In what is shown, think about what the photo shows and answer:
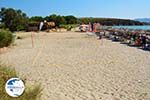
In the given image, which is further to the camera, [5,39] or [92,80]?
[5,39]

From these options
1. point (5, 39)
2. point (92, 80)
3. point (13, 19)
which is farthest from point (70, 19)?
point (92, 80)

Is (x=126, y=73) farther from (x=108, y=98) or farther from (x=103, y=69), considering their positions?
(x=108, y=98)

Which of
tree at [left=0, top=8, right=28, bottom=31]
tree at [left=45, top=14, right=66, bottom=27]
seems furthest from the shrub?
tree at [left=45, top=14, right=66, bottom=27]

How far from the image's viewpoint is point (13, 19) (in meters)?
69.6

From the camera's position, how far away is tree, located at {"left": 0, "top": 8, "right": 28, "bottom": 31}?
69.1 meters

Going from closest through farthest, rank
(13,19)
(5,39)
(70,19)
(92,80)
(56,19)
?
(92,80), (5,39), (13,19), (56,19), (70,19)

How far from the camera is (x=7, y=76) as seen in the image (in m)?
6.49

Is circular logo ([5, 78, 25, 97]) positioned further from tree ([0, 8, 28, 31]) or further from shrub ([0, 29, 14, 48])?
tree ([0, 8, 28, 31])

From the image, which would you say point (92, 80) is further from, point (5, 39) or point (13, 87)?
point (5, 39)

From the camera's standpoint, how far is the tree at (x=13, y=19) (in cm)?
6906

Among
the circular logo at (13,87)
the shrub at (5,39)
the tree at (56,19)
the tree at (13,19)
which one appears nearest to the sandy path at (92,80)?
the circular logo at (13,87)

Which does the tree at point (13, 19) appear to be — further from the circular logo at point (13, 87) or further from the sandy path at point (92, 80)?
the circular logo at point (13, 87)

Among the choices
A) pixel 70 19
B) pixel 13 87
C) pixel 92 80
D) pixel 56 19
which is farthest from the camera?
pixel 70 19

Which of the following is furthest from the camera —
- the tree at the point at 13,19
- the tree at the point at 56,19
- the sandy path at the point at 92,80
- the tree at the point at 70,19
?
the tree at the point at 70,19
